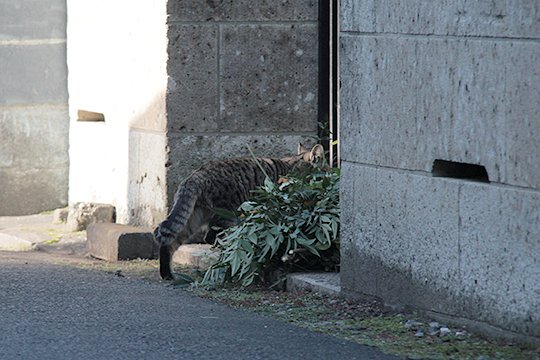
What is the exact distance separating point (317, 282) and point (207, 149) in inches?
89.0

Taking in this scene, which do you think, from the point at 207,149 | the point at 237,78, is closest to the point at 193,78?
the point at 237,78

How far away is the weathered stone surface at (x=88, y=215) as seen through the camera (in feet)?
35.3

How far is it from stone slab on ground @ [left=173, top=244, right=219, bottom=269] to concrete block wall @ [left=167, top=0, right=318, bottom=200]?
23.2 inches

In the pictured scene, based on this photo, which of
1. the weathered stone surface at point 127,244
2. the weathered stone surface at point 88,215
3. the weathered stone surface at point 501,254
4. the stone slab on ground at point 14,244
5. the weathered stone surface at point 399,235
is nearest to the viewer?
the weathered stone surface at point 501,254

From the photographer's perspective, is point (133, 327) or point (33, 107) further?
point (33, 107)

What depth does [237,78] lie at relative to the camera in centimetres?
966

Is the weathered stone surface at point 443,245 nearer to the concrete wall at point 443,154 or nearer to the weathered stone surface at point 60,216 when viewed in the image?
the concrete wall at point 443,154

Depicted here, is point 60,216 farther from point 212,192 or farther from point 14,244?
point 212,192

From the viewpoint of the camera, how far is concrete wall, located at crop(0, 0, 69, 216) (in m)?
12.5

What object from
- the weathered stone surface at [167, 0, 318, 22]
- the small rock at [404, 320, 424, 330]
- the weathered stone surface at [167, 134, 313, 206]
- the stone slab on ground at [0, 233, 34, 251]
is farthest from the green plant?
the stone slab on ground at [0, 233, 34, 251]

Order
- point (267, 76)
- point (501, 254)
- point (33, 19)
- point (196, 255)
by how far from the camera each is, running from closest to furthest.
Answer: point (501, 254) → point (196, 255) → point (267, 76) → point (33, 19)

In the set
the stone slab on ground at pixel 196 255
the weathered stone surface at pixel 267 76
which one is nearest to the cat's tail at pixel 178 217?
the stone slab on ground at pixel 196 255

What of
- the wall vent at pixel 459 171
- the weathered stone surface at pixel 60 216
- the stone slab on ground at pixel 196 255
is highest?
the wall vent at pixel 459 171

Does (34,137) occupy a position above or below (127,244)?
above
